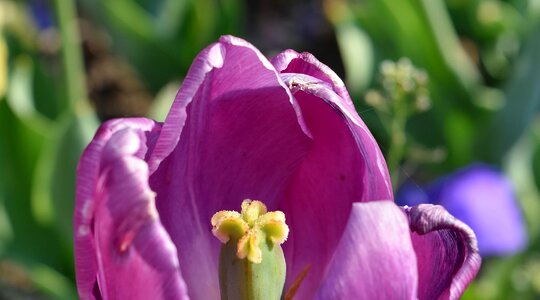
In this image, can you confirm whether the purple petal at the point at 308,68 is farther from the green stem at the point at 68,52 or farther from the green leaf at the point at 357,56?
the green leaf at the point at 357,56

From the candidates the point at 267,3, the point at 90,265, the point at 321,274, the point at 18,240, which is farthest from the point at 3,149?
the point at 267,3

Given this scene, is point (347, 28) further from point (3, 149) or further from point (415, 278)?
point (415, 278)

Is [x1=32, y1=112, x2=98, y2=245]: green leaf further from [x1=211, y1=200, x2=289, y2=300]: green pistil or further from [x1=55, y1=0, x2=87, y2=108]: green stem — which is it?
[x1=211, y1=200, x2=289, y2=300]: green pistil

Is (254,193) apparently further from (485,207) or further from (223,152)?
(485,207)

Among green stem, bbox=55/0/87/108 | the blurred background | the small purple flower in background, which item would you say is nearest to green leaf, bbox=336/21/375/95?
the blurred background

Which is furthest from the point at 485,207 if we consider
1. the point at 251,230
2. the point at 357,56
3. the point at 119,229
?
the point at 119,229

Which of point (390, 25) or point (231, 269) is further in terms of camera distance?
point (390, 25)

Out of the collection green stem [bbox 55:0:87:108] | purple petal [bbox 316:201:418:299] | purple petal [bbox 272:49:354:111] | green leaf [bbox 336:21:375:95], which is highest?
purple petal [bbox 272:49:354:111]
